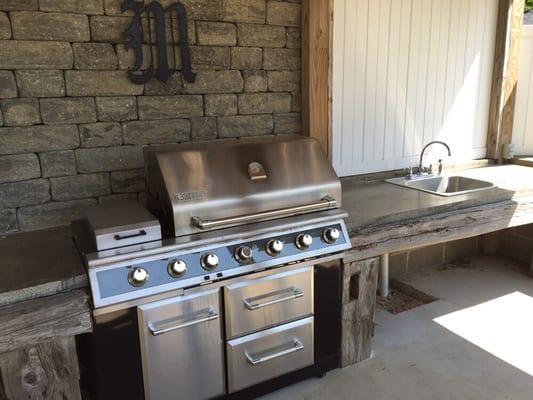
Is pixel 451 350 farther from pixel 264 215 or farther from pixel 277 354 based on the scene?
pixel 264 215

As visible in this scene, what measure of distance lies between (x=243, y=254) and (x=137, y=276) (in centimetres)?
44

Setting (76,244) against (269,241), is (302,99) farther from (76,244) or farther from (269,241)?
(76,244)

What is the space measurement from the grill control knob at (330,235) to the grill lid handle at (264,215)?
0.40 feet

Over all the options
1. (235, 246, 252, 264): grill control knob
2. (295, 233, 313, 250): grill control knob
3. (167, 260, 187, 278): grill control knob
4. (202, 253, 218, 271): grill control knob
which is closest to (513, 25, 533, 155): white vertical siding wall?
(295, 233, 313, 250): grill control knob

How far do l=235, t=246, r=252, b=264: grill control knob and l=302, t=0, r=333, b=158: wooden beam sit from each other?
45.4 inches

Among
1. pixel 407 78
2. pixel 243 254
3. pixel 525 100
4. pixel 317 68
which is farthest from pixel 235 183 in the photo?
pixel 525 100

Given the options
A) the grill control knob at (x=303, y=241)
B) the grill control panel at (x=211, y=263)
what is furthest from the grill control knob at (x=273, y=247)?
the grill control knob at (x=303, y=241)

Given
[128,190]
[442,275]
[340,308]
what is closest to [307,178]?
[340,308]

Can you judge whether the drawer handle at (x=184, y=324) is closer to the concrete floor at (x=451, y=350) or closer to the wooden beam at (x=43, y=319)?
the wooden beam at (x=43, y=319)

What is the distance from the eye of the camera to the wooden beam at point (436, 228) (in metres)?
2.34

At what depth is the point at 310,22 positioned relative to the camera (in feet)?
8.91

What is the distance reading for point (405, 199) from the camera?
2.72 metres

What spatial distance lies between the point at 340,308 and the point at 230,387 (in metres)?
0.66

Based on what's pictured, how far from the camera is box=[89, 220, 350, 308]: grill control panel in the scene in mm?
1741
